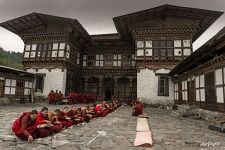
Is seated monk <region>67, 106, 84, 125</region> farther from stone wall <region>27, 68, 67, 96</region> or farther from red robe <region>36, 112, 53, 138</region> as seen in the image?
stone wall <region>27, 68, 67, 96</region>

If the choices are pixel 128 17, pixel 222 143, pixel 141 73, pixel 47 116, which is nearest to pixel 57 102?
pixel 141 73

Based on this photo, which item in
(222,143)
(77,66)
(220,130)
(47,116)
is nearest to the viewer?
(222,143)

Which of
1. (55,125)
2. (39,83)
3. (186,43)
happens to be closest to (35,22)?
(39,83)

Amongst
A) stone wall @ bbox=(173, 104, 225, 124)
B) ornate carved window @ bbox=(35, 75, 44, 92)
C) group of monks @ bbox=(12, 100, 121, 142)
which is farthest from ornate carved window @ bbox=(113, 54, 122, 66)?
group of monks @ bbox=(12, 100, 121, 142)

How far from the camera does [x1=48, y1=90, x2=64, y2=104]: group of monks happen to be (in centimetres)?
2103

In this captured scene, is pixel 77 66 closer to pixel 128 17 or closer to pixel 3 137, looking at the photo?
pixel 128 17

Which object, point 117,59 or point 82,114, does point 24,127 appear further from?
point 117,59

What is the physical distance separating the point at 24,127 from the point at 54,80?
59.5 ft

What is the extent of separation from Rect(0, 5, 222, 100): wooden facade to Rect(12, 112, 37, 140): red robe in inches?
663

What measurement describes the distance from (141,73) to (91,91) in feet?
28.6

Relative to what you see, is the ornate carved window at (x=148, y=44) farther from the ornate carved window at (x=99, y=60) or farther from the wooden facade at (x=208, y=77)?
the ornate carved window at (x=99, y=60)

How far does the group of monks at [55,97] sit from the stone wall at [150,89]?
830 centimetres

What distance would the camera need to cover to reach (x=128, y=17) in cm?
2158

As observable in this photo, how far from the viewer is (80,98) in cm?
2309
